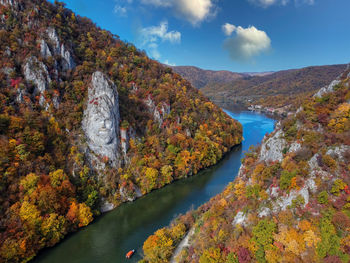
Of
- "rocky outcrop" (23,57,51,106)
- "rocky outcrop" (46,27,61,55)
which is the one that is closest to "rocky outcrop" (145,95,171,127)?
"rocky outcrop" (46,27,61,55)

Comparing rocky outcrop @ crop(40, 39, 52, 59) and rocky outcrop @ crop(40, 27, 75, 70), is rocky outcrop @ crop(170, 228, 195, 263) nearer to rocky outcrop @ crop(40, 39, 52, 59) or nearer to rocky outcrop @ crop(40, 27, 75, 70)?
rocky outcrop @ crop(40, 27, 75, 70)

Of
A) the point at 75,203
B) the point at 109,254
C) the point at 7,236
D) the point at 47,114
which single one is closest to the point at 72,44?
the point at 47,114

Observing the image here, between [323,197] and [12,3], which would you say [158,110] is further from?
[323,197]

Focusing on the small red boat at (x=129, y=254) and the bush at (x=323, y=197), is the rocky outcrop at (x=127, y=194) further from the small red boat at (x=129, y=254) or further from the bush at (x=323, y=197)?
the bush at (x=323, y=197)

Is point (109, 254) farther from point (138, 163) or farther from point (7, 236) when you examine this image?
point (138, 163)

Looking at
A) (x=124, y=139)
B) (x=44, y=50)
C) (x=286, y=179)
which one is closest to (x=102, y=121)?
(x=124, y=139)
